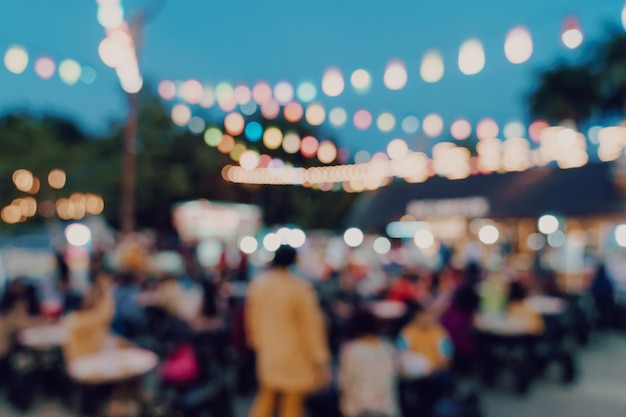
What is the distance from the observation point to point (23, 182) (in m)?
27.6

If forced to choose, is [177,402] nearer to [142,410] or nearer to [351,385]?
[142,410]

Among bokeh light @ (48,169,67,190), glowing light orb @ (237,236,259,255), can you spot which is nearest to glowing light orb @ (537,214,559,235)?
glowing light orb @ (237,236,259,255)

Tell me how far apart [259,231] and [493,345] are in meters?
23.2

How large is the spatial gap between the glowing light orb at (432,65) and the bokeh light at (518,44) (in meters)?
1.17

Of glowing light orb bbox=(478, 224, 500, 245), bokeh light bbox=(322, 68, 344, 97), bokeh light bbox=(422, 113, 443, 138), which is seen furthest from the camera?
glowing light orb bbox=(478, 224, 500, 245)

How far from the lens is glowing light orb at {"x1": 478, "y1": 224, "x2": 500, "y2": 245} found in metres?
19.5

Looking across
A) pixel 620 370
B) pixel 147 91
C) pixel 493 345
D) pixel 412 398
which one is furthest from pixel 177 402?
→ pixel 147 91

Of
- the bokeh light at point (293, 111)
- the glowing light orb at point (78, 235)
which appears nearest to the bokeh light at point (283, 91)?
the bokeh light at point (293, 111)

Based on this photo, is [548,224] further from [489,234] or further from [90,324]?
[90,324]

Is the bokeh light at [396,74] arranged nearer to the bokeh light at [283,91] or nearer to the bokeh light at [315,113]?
the bokeh light at [283,91]

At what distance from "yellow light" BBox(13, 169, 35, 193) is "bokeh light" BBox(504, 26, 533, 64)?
25.1 metres

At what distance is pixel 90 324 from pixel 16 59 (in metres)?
7.18

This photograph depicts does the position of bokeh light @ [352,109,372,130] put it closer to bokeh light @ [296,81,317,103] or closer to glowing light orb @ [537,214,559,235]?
bokeh light @ [296,81,317,103]

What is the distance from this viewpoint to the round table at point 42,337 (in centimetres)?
611
